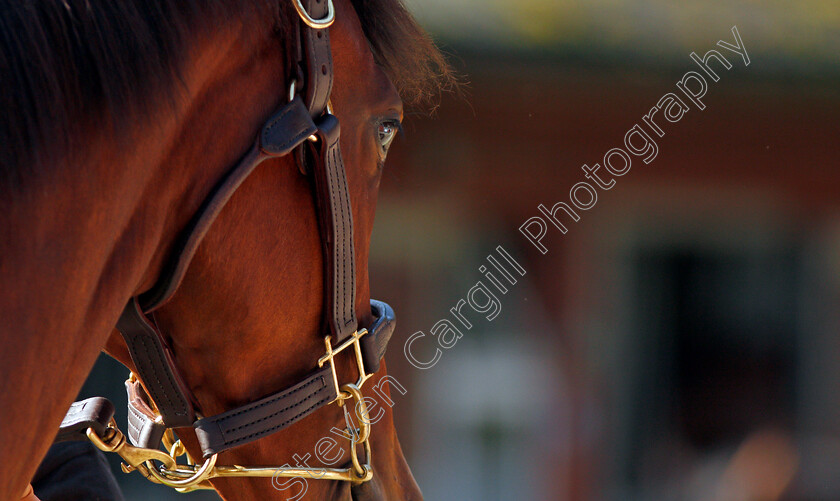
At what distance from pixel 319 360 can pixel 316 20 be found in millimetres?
354

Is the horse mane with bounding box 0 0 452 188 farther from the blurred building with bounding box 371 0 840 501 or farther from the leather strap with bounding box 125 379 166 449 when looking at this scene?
the blurred building with bounding box 371 0 840 501

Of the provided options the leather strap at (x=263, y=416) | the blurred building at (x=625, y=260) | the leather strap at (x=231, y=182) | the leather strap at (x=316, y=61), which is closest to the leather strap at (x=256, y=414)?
the leather strap at (x=263, y=416)

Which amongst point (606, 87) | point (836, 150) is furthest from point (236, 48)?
point (836, 150)

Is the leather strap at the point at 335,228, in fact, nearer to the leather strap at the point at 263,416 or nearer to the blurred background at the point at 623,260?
the leather strap at the point at 263,416

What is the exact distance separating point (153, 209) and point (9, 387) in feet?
0.55

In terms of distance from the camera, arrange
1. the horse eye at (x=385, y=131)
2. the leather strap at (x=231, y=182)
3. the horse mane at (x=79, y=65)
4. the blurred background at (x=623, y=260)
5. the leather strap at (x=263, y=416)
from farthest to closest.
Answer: the blurred background at (x=623, y=260) < the horse eye at (x=385, y=131) < the leather strap at (x=263, y=416) < the leather strap at (x=231, y=182) < the horse mane at (x=79, y=65)

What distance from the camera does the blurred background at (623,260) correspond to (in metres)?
2.53

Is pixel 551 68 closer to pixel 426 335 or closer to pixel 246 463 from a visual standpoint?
pixel 426 335

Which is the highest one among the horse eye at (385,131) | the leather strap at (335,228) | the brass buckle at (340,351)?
the horse eye at (385,131)

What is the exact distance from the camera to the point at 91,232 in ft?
1.60

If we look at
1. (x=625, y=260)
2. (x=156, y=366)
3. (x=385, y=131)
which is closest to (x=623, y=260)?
(x=625, y=260)

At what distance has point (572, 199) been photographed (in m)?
2.67

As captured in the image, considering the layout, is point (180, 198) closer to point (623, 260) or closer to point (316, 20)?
point (316, 20)

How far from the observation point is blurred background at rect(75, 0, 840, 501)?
99.6 inches
